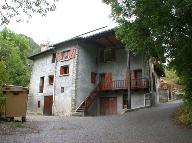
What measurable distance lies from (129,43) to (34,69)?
2235 centimetres

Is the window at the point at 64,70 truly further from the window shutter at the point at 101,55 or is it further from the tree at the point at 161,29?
the tree at the point at 161,29

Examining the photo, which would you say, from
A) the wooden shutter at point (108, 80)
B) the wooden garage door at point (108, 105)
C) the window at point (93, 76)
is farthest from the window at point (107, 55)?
the wooden garage door at point (108, 105)

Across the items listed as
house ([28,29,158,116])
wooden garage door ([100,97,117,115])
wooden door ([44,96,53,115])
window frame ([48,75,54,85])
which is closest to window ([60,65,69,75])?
house ([28,29,158,116])

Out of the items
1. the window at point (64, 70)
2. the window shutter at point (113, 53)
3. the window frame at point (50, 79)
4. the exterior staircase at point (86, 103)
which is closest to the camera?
the exterior staircase at point (86, 103)

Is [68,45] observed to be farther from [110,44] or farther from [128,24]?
[128,24]

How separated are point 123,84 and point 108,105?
2.98 metres

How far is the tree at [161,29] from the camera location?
1374cm

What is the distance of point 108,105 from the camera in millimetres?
33094

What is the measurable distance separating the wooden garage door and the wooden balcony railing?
1250 millimetres

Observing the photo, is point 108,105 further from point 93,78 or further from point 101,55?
point 101,55

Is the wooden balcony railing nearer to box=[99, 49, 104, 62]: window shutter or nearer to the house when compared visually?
the house

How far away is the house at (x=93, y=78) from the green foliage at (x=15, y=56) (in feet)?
29.1

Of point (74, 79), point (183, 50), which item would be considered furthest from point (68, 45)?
point (183, 50)

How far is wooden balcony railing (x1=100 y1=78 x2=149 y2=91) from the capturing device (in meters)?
30.5
